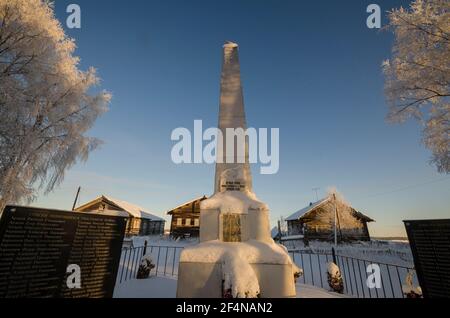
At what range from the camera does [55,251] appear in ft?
10.8

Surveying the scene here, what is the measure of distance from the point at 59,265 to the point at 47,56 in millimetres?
9749

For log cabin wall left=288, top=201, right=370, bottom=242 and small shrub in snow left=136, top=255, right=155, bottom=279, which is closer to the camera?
small shrub in snow left=136, top=255, right=155, bottom=279

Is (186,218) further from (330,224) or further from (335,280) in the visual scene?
(335,280)

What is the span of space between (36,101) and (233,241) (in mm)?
9372

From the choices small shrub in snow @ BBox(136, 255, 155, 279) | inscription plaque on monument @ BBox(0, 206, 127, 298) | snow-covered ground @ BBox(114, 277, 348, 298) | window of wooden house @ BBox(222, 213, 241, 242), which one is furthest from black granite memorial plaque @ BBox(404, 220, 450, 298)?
small shrub in snow @ BBox(136, 255, 155, 279)

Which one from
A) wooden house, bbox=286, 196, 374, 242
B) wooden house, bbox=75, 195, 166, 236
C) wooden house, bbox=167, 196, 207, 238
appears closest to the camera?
wooden house, bbox=286, 196, 374, 242

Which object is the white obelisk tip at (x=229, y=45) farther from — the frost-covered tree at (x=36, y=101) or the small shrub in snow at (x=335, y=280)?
the small shrub in snow at (x=335, y=280)

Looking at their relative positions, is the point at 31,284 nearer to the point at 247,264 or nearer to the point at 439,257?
the point at 247,264

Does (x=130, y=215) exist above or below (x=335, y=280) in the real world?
above

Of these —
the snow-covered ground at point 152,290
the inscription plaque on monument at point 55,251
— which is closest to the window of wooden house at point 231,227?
the snow-covered ground at point 152,290

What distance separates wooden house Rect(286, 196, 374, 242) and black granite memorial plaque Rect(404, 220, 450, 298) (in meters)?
27.4

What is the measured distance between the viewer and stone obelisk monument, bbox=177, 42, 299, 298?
194 inches

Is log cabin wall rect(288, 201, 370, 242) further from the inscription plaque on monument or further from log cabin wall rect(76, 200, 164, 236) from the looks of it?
the inscription plaque on monument

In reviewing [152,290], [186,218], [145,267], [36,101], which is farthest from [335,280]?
[186,218]
